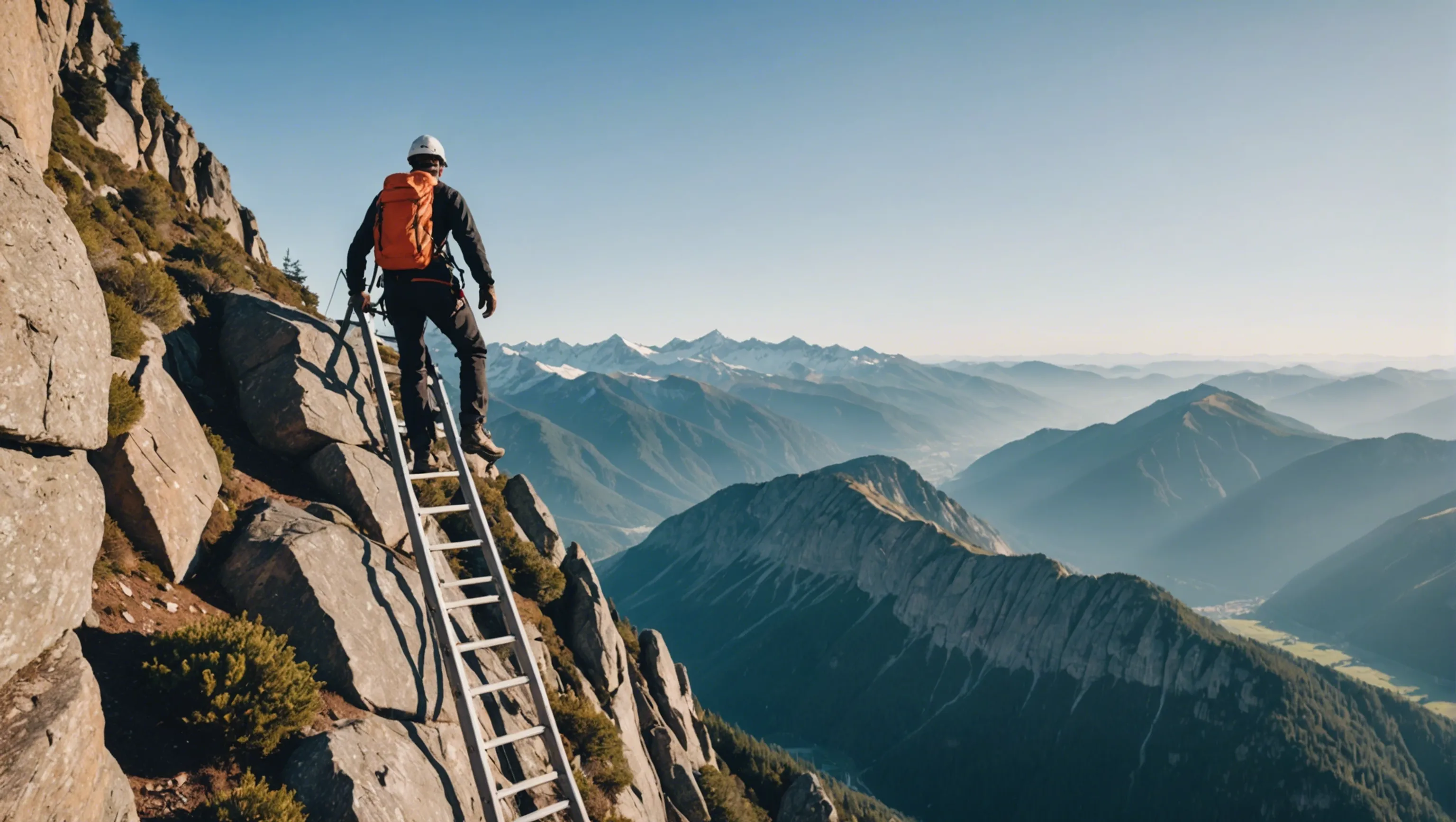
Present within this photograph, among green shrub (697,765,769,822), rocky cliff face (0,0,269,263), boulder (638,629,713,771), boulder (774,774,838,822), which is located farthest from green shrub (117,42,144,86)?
boulder (774,774,838,822)

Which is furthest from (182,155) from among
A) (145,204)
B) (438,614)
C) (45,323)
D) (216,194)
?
(438,614)

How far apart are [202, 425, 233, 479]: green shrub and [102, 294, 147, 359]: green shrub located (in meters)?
1.97

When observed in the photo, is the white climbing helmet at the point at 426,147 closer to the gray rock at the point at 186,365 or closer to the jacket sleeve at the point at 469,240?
the jacket sleeve at the point at 469,240

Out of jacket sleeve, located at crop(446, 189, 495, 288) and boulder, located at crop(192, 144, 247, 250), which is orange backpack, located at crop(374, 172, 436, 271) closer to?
jacket sleeve, located at crop(446, 189, 495, 288)

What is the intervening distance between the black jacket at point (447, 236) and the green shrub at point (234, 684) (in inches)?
298

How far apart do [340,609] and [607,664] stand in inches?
628

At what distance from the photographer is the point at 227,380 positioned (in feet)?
55.5

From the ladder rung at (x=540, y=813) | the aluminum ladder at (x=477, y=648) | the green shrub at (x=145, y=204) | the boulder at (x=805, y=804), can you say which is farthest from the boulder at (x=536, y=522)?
the boulder at (x=805, y=804)

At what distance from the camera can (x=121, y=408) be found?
1129 centimetres

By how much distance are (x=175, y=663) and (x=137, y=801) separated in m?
1.93

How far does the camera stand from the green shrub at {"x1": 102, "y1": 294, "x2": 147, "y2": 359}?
504 inches

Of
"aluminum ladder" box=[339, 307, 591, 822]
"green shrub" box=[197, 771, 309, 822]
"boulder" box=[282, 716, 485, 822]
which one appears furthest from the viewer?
"aluminum ladder" box=[339, 307, 591, 822]

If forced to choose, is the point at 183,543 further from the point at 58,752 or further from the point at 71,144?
the point at 71,144

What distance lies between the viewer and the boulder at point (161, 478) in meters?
11.3
